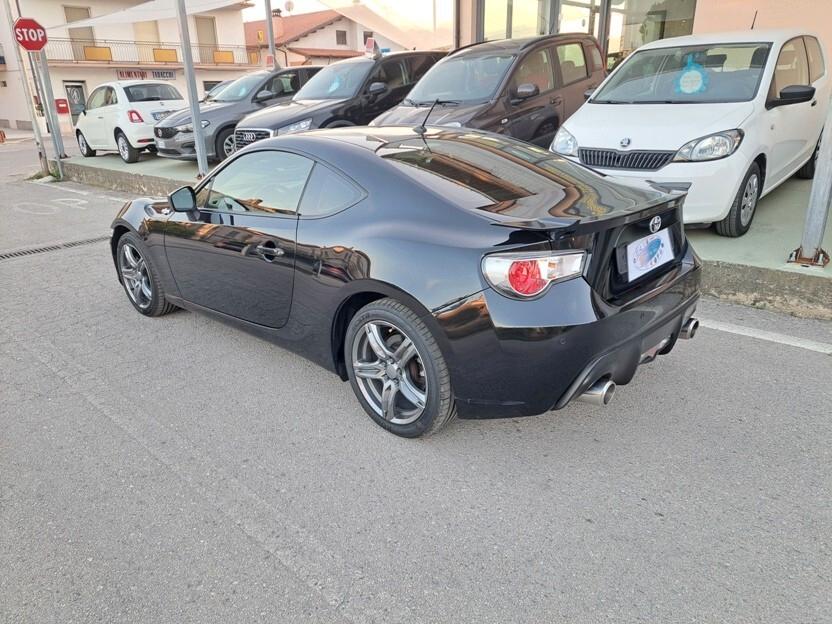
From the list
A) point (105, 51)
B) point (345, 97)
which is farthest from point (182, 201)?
point (105, 51)

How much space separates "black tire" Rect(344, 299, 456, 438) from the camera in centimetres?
273

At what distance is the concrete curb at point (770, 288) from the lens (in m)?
4.26

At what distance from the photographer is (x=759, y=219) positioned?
588cm

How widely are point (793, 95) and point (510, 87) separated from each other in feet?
10.2

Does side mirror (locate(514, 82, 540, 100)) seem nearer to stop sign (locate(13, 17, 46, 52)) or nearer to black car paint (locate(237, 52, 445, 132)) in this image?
black car paint (locate(237, 52, 445, 132))

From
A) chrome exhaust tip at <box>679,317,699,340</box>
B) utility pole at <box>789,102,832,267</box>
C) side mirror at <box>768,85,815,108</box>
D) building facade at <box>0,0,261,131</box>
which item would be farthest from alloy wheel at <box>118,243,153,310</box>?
building facade at <box>0,0,261,131</box>

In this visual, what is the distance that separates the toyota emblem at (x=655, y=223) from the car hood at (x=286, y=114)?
6815mm

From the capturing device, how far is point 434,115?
717 cm

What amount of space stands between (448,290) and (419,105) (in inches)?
225

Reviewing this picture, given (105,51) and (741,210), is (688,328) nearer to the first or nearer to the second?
(741,210)

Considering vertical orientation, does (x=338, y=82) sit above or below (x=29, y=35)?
below

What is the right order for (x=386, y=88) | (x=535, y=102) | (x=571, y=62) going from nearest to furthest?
(x=535, y=102)
(x=571, y=62)
(x=386, y=88)

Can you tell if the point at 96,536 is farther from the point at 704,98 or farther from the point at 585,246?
the point at 704,98

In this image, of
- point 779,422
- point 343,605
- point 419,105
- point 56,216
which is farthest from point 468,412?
point 56,216
